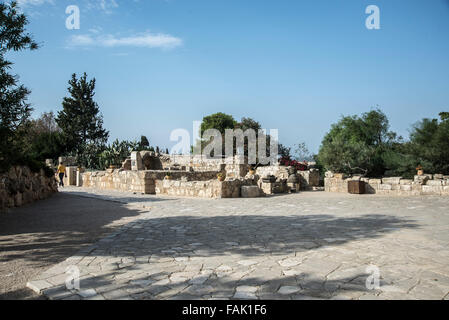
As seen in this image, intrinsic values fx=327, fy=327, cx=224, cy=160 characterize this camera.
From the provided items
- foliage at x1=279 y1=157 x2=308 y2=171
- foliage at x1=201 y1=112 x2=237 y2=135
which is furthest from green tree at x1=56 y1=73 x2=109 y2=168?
foliage at x1=279 y1=157 x2=308 y2=171

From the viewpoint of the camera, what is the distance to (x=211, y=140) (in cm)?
4256

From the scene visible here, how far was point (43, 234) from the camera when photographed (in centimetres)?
659

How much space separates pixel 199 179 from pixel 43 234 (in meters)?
13.0

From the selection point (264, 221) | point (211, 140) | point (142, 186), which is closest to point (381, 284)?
point (264, 221)

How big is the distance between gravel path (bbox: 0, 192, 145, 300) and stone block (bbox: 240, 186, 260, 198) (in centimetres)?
489

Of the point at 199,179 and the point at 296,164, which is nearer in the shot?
the point at 199,179

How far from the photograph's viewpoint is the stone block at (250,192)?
13.6 metres

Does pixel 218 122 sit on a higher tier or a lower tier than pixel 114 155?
higher

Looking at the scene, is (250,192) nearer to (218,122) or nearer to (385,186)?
(385,186)

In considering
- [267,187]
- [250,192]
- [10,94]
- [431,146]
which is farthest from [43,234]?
[431,146]

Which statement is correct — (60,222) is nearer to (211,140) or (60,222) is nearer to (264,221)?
(264,221)

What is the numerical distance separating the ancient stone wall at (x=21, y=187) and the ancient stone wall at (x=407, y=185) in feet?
42.1

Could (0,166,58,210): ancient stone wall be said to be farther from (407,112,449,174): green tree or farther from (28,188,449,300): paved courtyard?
(407,112,449,174): green tree

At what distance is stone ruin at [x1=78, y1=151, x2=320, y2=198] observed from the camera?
13695 mm
